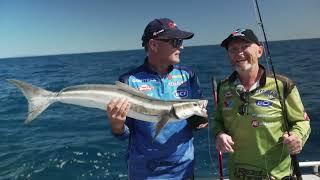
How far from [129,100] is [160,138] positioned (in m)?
0.58

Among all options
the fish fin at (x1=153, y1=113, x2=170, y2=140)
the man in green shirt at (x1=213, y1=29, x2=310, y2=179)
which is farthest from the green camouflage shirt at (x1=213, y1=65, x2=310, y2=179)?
the fish fin at (x1=153, y1=113, x2=170, y2=140)

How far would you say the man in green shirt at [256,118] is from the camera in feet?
14.0

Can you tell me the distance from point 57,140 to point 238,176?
11075mm

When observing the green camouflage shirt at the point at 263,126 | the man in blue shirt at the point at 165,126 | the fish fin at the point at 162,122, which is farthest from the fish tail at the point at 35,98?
the green camouflage shirt at the point at 263,126

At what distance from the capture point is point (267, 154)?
14.3ft

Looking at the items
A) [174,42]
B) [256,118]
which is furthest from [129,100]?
[256,118]

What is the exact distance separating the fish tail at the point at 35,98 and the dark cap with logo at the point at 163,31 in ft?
4.15

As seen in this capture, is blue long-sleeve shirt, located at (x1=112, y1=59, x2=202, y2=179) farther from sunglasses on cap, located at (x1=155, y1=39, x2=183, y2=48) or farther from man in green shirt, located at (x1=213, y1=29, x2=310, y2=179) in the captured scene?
man in green shirt, located at (x1=213, y1=29, x2=310, y2=179)

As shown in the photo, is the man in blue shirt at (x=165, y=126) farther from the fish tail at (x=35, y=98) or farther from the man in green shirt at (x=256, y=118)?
the fish tail at (x=35, y=98)

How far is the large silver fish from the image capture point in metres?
4.28

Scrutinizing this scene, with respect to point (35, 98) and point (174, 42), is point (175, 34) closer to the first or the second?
point (174, 42)

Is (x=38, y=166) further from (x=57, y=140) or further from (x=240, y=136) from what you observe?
(x=240, y=136)

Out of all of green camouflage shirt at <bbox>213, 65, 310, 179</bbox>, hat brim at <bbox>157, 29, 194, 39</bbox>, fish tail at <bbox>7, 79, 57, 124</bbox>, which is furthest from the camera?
hat brim at <bbox>157, 29, 194, 39</bbox>

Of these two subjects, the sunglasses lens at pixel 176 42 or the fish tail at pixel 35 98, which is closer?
the fish tail at pixel 35 98
